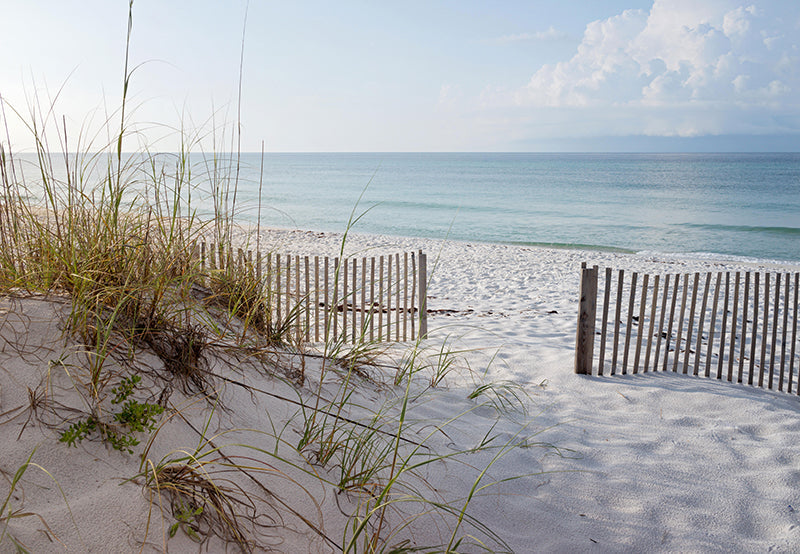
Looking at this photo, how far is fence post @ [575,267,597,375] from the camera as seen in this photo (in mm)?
4262

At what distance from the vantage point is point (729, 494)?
2508mm

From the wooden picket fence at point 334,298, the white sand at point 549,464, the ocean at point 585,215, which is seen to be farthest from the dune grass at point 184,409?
the ocean at point 585,215

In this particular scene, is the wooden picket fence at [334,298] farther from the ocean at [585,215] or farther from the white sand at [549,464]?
the ocean at [585,215]

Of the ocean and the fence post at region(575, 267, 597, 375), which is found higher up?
the ocean

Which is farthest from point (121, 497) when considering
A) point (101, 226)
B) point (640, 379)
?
point (640, 379)

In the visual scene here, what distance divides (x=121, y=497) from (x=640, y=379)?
402 cm

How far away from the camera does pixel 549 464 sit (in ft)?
8.58

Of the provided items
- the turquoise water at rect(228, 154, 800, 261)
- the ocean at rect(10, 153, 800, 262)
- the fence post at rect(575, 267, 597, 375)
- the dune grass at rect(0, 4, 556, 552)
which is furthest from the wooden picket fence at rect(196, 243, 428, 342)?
the turquoise water at rect(228, 154, 800, 261)

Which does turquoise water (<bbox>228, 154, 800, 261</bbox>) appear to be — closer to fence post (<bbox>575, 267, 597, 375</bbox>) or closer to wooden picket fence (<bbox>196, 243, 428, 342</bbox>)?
wooden picket fence (<bbox>196, 243, 428, 342</bbox>)

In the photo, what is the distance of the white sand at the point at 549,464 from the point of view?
1.59 meters

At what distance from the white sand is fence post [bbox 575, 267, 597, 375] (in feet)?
0.45

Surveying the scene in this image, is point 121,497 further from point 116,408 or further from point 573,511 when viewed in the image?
point 573,511

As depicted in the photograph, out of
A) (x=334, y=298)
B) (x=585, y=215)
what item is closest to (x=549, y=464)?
(x=334, y=298)

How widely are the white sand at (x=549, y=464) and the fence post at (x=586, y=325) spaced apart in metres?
0.14
